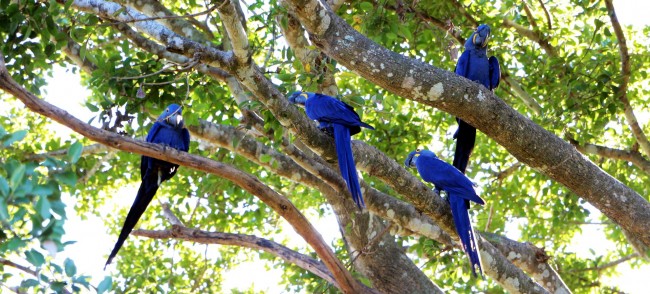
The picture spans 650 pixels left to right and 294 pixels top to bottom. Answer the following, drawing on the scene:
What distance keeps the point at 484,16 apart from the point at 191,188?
336 cm

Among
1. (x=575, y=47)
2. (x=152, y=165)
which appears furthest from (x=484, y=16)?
(x=152, y=165)

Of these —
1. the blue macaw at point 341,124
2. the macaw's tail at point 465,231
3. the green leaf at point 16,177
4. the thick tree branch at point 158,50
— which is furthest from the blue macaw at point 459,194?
the green leaf at point 16,177

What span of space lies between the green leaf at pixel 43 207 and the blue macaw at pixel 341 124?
2.47 meters

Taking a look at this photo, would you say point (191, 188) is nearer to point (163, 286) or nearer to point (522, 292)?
point (163, 286)

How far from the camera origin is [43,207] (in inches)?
98.5

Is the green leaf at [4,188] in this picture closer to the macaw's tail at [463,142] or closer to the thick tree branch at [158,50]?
the thick tree branch at [158,50]

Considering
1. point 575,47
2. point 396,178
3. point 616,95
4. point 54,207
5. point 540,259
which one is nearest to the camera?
point 54,207

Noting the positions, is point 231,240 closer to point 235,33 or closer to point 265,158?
point 265,158

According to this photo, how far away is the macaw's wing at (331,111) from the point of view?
515 centimetres

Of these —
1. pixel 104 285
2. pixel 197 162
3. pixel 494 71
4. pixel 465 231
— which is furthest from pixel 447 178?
pixel 104 285

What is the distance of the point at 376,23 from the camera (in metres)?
5.88

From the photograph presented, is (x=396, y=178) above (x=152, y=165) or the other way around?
the other way around

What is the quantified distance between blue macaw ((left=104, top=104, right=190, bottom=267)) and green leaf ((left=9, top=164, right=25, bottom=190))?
2.31 meters

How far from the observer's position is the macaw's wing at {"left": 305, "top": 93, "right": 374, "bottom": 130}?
5.15 meters
